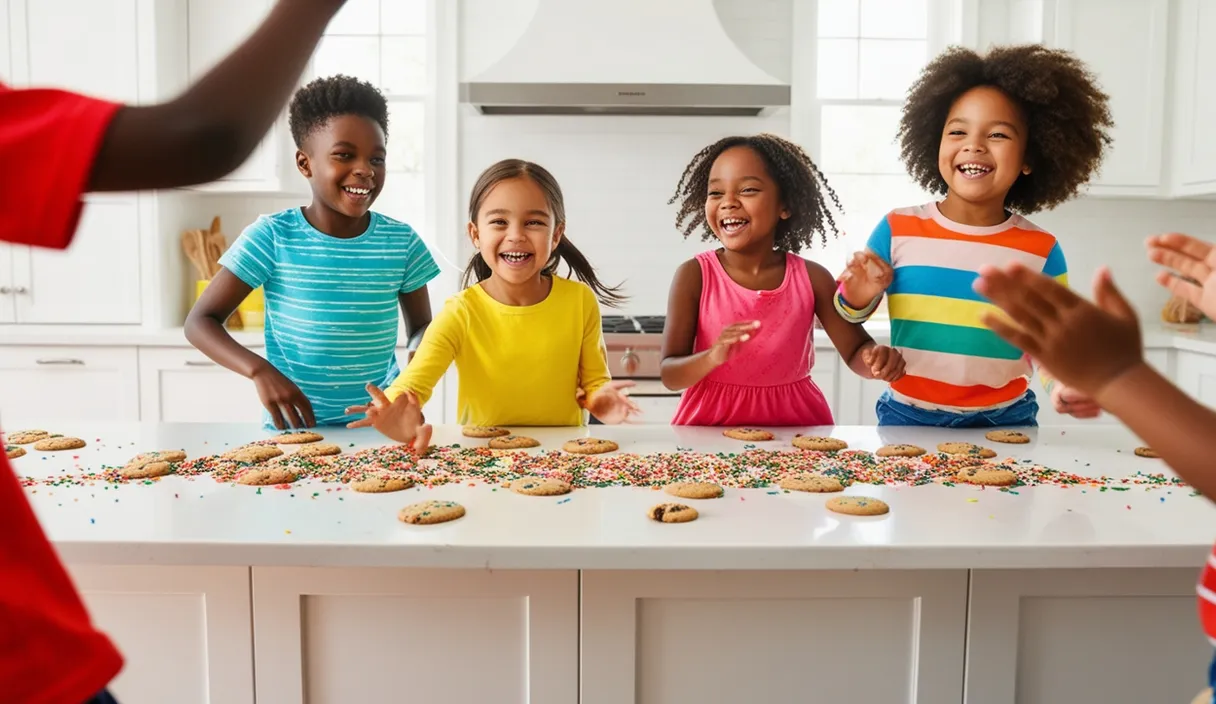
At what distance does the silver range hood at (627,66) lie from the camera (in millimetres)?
3293

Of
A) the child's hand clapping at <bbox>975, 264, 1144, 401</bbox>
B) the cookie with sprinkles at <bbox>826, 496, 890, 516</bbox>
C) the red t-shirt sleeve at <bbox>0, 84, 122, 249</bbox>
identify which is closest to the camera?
the red t-shirt sleeve at <bbox>0, 84, 122, 249</bbox>

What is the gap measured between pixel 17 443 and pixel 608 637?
3.56ft

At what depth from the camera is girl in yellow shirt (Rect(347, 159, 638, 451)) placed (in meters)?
1.83

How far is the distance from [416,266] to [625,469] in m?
0.97

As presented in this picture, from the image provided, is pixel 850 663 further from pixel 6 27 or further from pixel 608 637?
pixel 6 27

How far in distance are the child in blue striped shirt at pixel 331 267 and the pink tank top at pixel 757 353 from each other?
2.24ft

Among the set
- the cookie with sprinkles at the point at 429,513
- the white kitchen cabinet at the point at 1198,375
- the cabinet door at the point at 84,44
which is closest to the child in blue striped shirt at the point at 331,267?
the cookie with sprinkles at the point at 429,513

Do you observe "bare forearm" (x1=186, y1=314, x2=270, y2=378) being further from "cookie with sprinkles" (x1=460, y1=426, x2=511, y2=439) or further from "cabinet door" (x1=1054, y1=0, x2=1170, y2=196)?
"cabinet door" (x1=1054, y1=0, x2=1170, y2=196)

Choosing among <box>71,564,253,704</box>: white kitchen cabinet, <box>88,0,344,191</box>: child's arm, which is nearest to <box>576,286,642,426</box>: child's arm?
<box>71,564,253,704</box>: white kitchen cabinet

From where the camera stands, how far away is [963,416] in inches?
74.2

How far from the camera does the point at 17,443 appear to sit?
152 cm

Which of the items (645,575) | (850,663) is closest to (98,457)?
(645,575)

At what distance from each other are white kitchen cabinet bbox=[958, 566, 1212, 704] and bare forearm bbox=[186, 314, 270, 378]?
1332mm

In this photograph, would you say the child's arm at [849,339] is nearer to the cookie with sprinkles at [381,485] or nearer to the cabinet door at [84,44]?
the cookie with sprinkles at [381,485]
